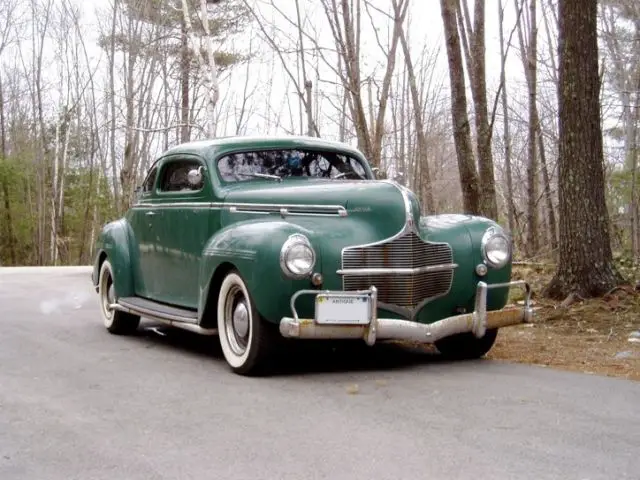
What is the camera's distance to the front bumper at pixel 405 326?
5465 mm

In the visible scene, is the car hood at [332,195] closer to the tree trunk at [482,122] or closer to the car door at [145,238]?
the car door at [145,238]

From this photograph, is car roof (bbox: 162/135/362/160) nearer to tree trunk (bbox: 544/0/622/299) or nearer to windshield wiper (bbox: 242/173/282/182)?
windshield wiper (bbox: 242/173/282/182)

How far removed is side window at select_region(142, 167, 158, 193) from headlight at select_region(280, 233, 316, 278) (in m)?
2.91

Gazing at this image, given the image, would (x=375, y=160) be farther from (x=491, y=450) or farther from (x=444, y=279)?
(x=491, y=450)

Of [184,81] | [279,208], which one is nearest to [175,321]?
[279,208]

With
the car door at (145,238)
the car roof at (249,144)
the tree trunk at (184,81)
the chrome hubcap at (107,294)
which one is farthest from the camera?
the tree trunk at (184,81)

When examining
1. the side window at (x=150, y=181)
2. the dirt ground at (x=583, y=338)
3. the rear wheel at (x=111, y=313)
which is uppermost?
the side window at (x=150, y=181)

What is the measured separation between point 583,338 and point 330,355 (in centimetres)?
261

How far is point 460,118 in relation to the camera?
11.4 meters

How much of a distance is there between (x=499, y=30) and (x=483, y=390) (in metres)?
19.3

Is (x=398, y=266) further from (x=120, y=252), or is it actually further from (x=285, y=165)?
(x=120, y=252)

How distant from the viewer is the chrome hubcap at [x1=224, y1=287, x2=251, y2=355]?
19.4 feet

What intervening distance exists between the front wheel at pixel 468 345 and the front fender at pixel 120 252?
10.8ft

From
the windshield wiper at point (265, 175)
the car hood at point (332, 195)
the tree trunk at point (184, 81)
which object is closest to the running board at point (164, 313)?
the car hood at point (332, 195)
